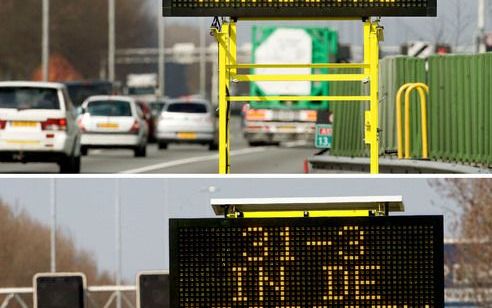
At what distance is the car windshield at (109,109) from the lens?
44.5 m

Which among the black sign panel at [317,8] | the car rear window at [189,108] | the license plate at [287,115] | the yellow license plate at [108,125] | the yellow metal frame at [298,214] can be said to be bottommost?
the yellow metal frame at [298,214]

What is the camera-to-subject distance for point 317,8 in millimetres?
14227

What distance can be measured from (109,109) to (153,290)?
4.80 metres

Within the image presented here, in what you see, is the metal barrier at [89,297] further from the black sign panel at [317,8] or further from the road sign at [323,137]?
the black sign panel at [317,8]

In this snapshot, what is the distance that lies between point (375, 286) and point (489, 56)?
479 inches

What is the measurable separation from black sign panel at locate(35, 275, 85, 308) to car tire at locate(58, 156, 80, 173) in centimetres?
778

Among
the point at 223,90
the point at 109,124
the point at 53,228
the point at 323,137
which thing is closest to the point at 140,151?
the point at 109,124

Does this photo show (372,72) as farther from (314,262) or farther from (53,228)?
(53,228)

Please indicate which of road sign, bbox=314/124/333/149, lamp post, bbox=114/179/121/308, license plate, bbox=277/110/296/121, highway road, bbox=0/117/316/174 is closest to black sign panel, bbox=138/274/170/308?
highway road, bbox=0/117/316/174

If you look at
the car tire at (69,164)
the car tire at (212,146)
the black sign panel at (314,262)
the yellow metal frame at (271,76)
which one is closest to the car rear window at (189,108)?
the car tire at (212,146)

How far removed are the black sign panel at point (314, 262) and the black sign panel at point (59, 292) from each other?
29.1 m

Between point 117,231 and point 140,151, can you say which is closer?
point 140,151

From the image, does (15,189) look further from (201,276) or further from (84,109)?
(201,276)

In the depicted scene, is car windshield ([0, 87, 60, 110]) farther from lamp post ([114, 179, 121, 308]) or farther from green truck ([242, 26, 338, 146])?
lamp post ([114, 179, 121, 308])
